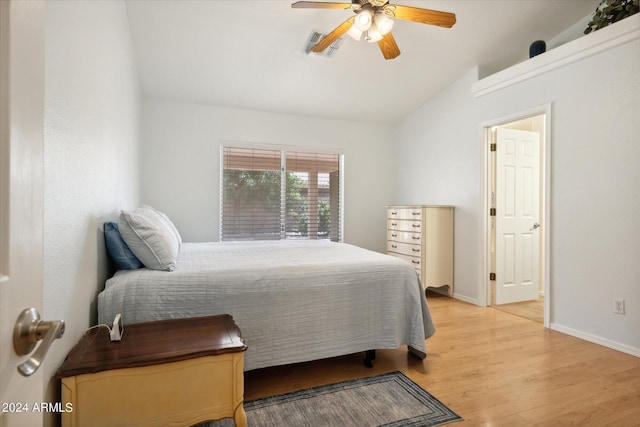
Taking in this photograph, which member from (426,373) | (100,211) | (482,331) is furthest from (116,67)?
(482,331)

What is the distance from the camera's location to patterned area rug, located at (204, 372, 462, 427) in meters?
1.65

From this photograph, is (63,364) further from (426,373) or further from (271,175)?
(271,175)

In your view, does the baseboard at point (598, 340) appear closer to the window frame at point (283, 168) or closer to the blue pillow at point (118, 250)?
the window frame at point (283, 168)

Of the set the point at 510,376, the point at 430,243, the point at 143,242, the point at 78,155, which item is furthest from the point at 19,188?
the point at 430,243

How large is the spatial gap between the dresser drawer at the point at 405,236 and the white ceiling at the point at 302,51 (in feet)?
6.05

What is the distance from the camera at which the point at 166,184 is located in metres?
4.07

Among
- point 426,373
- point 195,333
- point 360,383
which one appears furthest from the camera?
point 426,373

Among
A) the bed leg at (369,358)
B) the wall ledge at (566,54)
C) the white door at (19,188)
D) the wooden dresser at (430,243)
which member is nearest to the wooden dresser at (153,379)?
the white door at (19,188)

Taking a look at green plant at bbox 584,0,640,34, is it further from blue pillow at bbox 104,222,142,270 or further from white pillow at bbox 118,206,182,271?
blue pillow at bbox 104,222,142,270

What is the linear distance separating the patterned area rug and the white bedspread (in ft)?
0.68

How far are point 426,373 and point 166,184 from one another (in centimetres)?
357

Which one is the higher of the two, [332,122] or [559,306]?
[332,122]

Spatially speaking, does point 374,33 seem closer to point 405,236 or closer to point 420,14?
point 420,14

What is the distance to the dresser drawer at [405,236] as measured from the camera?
4.04m
